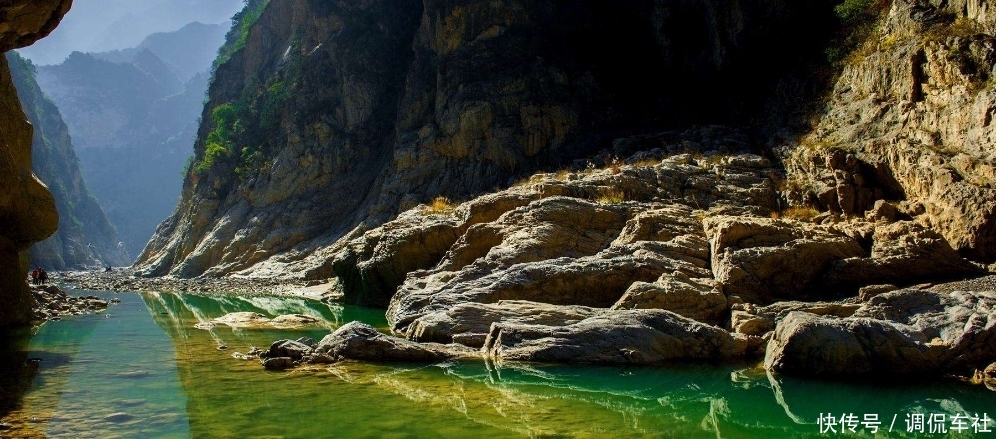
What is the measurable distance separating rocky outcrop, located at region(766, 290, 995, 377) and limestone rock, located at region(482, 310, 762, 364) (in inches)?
45.7

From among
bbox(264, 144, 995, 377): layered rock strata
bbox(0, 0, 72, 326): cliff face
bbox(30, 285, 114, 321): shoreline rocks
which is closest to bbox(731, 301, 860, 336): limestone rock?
bbox(264, 144, 995, 377): layered rock strata

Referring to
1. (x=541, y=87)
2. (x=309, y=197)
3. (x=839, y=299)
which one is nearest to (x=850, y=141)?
(x=839, y=299)

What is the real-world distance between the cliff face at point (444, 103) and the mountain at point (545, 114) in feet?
0.48

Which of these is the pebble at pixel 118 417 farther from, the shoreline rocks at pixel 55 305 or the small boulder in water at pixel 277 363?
the shoreline rocks at pixel 55 305

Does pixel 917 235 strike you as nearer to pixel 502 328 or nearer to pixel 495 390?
pixel 502 328

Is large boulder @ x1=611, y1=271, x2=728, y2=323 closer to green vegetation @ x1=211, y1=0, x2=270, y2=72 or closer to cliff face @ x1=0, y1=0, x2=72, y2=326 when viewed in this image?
cliff face @ x1=0, y1=0, x2=72, y2=326

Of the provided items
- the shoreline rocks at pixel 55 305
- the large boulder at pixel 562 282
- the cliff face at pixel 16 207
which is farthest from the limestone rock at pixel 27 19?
the large boulder at pixel 562 282

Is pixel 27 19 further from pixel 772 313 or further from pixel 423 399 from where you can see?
pixel 772 313

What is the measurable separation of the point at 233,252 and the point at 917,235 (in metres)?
41.1

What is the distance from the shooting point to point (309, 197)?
4725 centimetres

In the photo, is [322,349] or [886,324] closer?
[886,324]

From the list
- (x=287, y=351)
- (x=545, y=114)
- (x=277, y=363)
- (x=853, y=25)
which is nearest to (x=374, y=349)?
(x=287, y=351)

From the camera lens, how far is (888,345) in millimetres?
10094

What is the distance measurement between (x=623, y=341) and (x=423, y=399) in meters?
4.31
